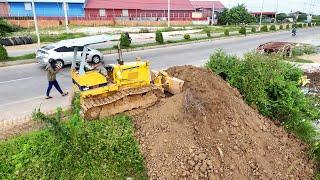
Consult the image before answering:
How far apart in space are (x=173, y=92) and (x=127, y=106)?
1.80 metres

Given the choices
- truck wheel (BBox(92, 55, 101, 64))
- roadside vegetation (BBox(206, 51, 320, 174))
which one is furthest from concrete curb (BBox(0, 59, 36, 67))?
roadside vegetation (BBox(206, 51, 320, 174))

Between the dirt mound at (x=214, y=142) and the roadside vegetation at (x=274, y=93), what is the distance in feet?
2.39

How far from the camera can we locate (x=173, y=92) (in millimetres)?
11125

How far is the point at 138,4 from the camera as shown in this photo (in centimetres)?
5919

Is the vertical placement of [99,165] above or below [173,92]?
below

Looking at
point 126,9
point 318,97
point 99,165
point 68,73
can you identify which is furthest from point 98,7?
point 99,165

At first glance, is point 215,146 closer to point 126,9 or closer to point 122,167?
point 122,167

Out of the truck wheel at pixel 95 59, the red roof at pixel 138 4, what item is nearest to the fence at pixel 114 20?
the red roof at pixel 138 4

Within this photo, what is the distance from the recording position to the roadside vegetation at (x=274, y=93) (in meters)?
10.7

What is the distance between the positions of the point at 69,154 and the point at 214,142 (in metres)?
3.42

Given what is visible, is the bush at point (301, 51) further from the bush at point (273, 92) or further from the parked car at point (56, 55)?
the parked car at point (56, 55)

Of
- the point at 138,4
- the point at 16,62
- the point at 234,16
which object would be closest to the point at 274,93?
the point at 16,62

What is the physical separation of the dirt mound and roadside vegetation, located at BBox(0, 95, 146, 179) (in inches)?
19.4

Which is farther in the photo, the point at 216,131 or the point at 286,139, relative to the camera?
the point at 286,139
